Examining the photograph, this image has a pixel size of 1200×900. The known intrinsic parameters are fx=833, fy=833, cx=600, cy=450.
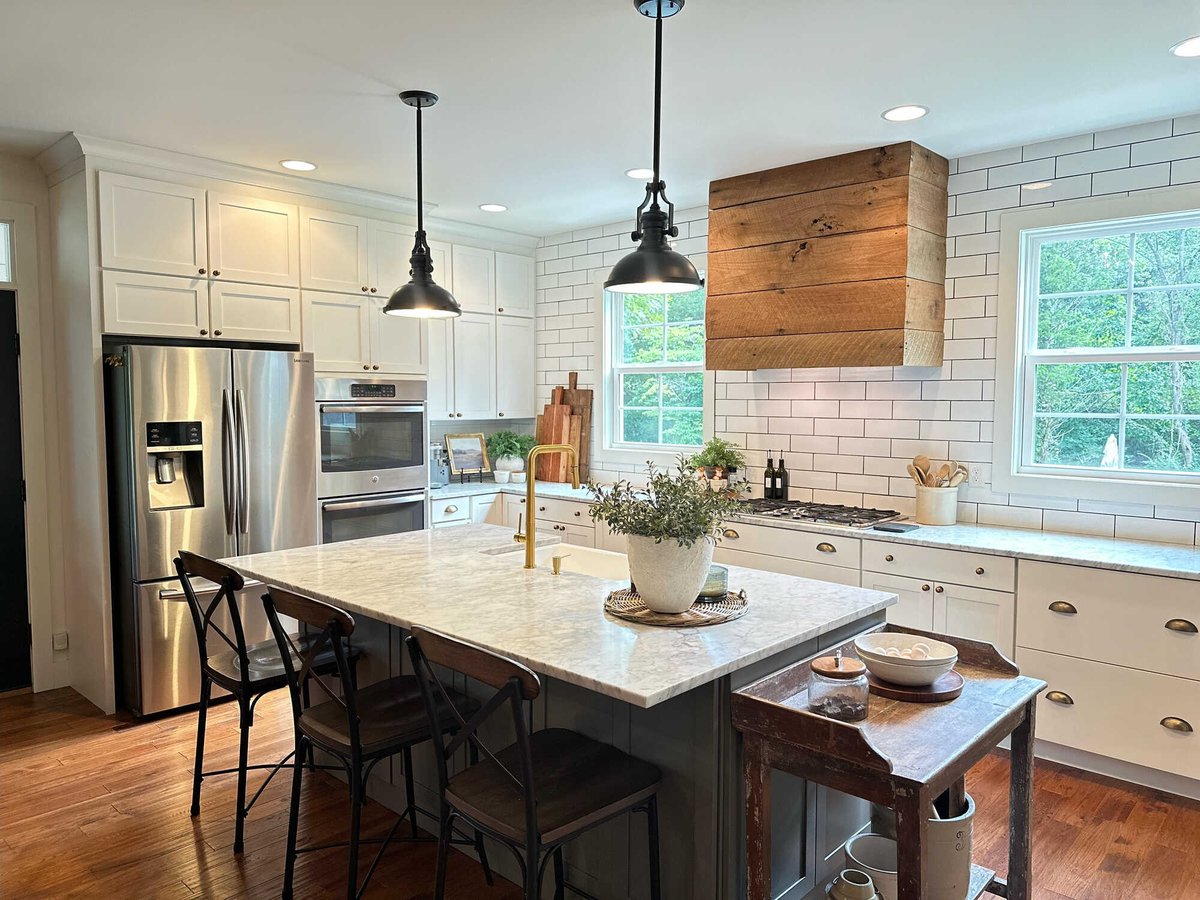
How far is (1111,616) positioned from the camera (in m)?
3.13

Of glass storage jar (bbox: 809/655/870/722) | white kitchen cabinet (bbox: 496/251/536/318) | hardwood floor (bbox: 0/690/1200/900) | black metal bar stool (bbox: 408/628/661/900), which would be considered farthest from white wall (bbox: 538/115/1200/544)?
black metal bar stool (bbox: 408/628/661/900)

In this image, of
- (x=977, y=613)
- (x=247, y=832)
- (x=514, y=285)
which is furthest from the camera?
(x=514, y=285)

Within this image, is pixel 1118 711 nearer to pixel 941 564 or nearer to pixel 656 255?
pixel 941 564

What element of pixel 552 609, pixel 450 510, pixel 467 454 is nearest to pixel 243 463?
pixel 450 510

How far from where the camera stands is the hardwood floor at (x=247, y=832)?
2574 millimetres

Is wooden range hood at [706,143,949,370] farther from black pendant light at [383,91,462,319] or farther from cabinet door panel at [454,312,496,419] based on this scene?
cabinet door panel at [454,312,496,419]

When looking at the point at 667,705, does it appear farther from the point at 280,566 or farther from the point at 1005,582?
the point at 1005,582

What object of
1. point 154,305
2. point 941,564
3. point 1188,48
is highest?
point 1188,48

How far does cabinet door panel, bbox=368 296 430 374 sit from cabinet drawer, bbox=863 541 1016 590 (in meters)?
2.80

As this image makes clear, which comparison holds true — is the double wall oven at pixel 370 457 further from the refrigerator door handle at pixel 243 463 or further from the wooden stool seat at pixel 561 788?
the wooden stool seat at pixel 561 788

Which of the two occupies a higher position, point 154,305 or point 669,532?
point 154,305

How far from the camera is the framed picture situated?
226 inches

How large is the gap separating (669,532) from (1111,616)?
2.03 metres

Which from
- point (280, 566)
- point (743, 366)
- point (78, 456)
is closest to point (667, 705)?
point (280, 566)
